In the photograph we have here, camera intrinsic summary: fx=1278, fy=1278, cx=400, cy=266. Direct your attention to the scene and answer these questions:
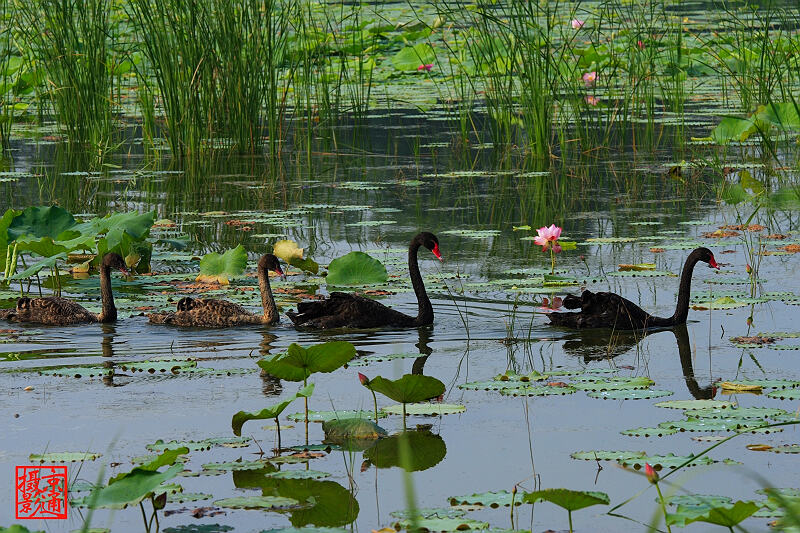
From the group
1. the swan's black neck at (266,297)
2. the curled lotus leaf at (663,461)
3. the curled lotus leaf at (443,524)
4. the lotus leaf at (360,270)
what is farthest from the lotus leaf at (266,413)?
the lotus leaf at (360,270)

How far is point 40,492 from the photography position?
3967 mm

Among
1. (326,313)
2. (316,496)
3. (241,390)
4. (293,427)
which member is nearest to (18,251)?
(326,313)

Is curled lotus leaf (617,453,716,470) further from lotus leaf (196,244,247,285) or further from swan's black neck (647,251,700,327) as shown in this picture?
lotus leaf (196,244,247,285)

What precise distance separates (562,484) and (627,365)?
189 cm

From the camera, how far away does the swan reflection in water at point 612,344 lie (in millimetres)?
6051

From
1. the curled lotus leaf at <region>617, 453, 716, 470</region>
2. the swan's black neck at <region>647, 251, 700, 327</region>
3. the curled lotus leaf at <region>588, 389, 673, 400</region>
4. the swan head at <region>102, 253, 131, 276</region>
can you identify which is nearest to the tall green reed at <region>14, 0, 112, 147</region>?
the swan head at <region>102, 253, 131, 276</region>

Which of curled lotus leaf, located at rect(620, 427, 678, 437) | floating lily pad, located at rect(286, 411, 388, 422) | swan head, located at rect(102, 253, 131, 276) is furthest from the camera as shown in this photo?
swan head, located at rect(102, 253, 131, 276)

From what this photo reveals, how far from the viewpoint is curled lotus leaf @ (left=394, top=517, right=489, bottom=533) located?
11.7 ft

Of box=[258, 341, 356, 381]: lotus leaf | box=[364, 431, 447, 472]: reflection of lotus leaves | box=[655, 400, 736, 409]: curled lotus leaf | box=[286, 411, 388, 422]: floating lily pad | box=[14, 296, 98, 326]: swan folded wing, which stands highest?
box=[258, 341, 356, 381]: lotus leaf

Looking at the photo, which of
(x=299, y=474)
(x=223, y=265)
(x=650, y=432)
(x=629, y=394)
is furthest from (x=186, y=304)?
(x=650, y=432)

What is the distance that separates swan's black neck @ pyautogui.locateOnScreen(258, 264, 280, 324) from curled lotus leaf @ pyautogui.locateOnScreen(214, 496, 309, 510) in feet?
10.6

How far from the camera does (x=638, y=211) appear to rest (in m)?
9.93

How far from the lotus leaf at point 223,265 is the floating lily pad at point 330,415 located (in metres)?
2.98

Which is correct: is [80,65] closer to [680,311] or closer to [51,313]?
[51,313]
